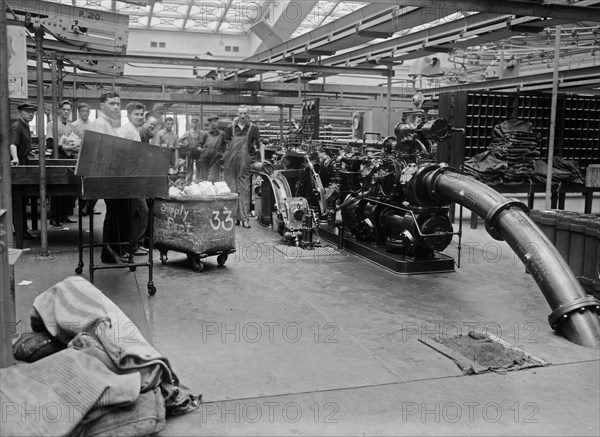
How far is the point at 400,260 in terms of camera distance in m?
6.74

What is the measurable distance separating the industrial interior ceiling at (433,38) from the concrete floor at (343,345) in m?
2.63

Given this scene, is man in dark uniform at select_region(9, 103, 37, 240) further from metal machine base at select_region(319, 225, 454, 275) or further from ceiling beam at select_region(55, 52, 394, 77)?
metal machine base at select_region(319, 225, 454, 275)

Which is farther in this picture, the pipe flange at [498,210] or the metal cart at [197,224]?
the metal cart at [197,224]

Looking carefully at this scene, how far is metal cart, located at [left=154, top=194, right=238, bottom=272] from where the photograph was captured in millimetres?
6305

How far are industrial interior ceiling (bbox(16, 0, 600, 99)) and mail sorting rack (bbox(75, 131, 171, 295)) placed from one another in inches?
75.9

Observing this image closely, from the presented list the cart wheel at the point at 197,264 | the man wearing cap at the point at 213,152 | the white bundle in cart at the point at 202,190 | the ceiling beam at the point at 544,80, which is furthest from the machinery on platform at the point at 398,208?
the ceiling beam at the point at 544,80

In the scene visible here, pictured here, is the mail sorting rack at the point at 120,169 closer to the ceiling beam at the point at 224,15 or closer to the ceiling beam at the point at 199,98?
the ceiling beam at the point at 199,98

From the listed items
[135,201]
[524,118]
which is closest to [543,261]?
[135,201]

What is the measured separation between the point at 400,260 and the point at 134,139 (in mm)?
3247

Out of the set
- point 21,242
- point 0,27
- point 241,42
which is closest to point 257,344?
point 0,27

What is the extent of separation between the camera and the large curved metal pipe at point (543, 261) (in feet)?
15.1

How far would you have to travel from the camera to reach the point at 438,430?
10.4 feet

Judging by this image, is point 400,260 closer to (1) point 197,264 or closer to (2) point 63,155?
(1) point 197,264

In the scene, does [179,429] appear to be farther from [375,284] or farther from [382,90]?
[382,90]
